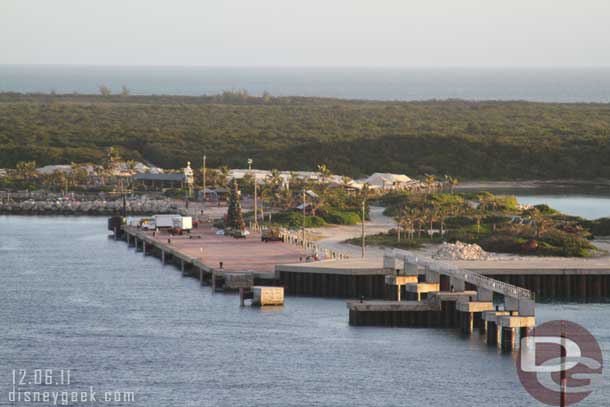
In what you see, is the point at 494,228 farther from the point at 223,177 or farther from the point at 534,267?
the point at 223,177

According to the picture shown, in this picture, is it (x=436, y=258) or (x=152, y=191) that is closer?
(x=436, y=258)

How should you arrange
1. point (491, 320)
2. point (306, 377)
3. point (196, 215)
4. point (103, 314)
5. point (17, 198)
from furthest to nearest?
point (17, 198), point (196, 215), point (103, 314), point (491, 320), point (306, 377)

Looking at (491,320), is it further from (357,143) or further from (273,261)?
(357,143)

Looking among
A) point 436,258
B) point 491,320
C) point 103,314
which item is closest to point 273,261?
point 436,258

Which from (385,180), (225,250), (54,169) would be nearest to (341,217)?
(225,250)

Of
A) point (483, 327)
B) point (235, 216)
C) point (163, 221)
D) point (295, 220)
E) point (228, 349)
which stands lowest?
point (228, 349)

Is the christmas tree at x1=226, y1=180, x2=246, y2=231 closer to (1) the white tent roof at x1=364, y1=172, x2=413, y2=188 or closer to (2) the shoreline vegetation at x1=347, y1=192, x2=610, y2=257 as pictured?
(2) the shoreline vegetation at x1=347, y1=192, x2=610, y2=257

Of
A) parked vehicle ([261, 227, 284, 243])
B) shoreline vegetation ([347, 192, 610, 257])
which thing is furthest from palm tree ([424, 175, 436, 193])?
parked vehicle ([261, 227, 284, 243])
